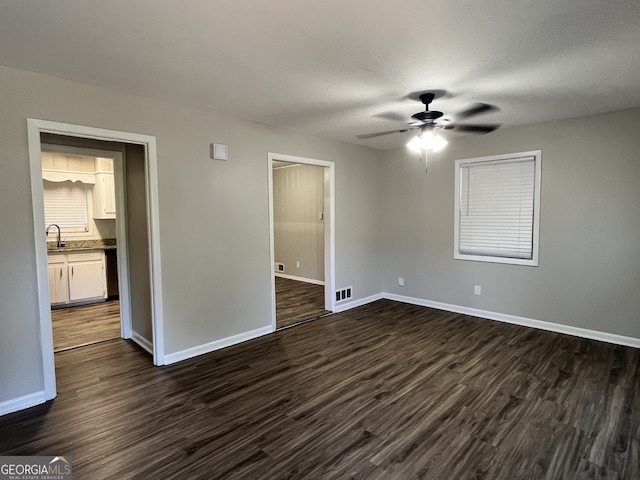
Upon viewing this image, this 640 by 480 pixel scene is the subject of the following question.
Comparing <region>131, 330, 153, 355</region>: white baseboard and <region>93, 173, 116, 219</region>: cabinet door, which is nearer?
<region>131, 330, 153, 355</region>: white baseboard

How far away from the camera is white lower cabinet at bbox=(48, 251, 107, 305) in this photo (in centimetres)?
535

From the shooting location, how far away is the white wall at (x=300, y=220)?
6.95 metres

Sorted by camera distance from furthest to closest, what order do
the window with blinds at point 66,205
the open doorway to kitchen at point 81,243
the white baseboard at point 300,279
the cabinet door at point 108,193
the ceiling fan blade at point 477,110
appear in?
the white baseboard at point 300,279, the cabinet door at point 108,193, the window with blinds at point 66,205, the open doorway to kitchen at point 81,243, the ceiling fan blade at point 477,110

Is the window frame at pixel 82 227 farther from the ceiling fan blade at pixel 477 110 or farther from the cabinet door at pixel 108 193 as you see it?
the ceiling fan blade at pixel 477 110

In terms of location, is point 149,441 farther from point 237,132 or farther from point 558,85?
point 558,85

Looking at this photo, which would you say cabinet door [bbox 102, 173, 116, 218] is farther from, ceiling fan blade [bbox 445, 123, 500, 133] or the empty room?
ceiling fan blade [bbox 445, 123, 500, 133]

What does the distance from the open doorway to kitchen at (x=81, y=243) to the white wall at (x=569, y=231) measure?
463 centimetres

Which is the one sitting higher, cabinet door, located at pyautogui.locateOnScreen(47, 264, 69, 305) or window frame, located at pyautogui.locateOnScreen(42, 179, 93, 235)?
window frame, located at pyautogui.locateOnScreen(42, 179, 93, 235)

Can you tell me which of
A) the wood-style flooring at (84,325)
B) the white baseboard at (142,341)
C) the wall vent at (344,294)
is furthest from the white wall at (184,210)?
the wood-style flooring at (84,325)

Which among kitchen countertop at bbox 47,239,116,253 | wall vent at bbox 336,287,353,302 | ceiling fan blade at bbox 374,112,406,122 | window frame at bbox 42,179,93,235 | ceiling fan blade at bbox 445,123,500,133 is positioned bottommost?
Result: wall vent at bbox 336,287,353,302

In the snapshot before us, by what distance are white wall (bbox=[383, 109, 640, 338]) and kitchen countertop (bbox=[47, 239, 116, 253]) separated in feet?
17.2

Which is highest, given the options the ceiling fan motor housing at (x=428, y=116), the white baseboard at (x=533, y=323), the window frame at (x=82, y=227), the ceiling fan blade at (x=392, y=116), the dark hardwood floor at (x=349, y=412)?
the ceiling fan blade at (x=392, y=116)

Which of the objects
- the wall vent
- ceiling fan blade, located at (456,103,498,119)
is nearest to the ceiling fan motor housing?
ceiling fan blade, located at (456,103,498,119)

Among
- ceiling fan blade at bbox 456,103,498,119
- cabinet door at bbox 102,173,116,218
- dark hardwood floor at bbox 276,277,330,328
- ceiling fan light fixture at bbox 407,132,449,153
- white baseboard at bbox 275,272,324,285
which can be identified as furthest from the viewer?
white baseboard at bbox 275,272,324,285
